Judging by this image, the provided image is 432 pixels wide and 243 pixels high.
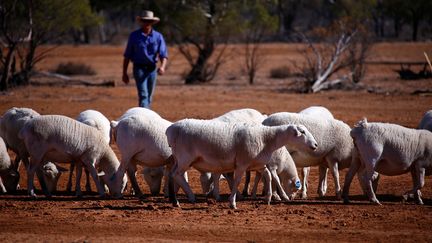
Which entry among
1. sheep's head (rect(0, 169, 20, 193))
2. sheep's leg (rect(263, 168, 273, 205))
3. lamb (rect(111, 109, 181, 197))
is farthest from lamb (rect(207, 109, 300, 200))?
sheep's head (rect(0, 169, 20, 193))

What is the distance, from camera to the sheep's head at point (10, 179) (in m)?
11.3

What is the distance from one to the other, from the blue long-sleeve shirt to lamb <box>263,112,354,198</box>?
362cm

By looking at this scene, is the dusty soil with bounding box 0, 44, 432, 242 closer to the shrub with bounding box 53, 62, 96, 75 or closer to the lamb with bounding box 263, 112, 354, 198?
the lamb with bounding box 263, 112, 354, 198

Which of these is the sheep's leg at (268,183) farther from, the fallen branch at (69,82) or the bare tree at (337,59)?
the fallen branch at (69,82)

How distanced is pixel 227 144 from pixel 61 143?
7.62 feet

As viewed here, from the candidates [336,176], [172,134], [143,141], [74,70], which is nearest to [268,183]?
[336,176]

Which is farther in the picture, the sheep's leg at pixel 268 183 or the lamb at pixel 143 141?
the lamb at pixel 143 141

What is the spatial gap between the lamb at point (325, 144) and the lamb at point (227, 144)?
→ 1081mm

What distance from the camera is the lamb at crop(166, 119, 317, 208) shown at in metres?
9.73

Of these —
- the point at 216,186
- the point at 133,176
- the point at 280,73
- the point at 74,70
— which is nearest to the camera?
the point at 216,186

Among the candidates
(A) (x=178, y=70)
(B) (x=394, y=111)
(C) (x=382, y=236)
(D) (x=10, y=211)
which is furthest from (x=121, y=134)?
(A) (x=178, y=70)

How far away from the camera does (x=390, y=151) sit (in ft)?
33.2

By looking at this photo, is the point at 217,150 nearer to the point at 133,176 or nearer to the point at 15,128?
the point at 133,176

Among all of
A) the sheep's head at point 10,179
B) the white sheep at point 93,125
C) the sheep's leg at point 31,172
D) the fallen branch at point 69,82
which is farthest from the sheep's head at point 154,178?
the fallen branch at point 69,82
